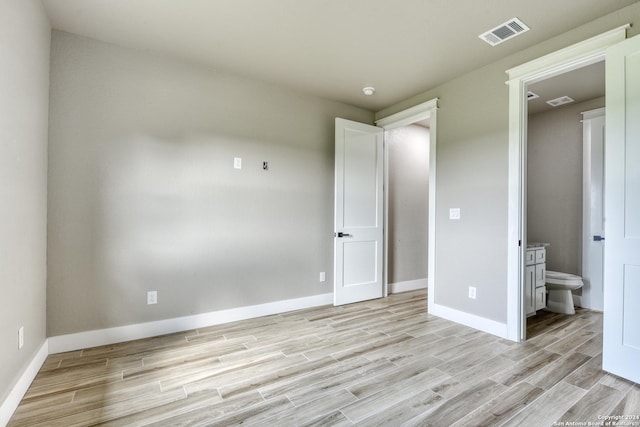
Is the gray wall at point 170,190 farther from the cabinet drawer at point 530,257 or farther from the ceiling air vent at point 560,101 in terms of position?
the ceiling air vent at point 560,101

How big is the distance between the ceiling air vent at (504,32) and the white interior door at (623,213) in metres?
0.62

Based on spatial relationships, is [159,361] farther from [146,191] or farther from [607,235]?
[607,235]

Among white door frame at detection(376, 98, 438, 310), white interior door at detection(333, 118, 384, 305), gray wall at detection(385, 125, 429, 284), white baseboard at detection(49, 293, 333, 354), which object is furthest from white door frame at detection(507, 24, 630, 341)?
white baseboard at detection(49, 293, 333, 354)

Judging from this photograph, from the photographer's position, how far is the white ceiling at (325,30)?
84.6 inches

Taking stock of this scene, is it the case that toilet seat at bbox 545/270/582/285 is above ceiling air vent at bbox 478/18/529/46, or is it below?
below

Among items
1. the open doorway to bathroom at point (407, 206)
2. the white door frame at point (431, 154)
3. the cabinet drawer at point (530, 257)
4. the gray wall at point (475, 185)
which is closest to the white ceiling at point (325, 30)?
the gray wall at point (475, 185)

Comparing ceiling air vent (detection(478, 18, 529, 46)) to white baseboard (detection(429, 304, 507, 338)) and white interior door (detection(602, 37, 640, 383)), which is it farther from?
white baseboard (detection(429, 304, 507, 338))

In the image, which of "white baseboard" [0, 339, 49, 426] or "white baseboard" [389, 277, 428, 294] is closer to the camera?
"white baseboard" [0, 339, 49, 426]

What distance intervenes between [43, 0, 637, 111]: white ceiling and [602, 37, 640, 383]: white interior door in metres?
0.52

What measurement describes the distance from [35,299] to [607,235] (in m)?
4.10

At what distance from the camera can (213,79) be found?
311 centimetres

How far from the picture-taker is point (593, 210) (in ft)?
12.4

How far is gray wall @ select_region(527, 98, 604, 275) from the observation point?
13.1 feet

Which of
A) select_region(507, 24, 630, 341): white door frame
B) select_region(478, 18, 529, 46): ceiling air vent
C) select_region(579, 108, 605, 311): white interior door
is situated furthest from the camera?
select_region(579, 108, 605, 311): white interior door
